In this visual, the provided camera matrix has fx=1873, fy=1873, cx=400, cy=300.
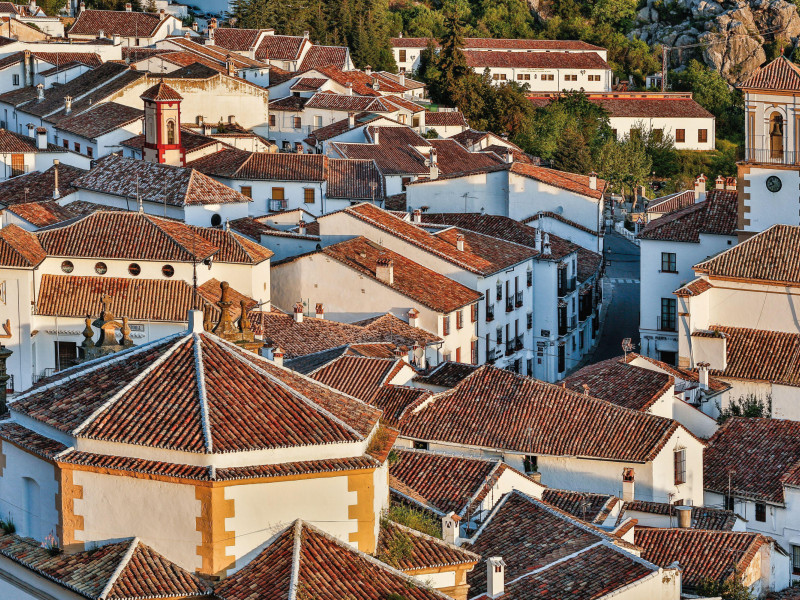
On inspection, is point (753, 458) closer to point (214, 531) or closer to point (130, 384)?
point (130, 384)

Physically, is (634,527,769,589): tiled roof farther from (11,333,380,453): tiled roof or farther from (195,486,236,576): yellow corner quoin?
(195,486,236,576): yellow corner quoin

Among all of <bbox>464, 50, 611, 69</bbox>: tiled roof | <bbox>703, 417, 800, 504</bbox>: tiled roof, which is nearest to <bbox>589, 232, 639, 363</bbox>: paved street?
<bbox>703, 417, 800, 504</bbox>: tiled roof

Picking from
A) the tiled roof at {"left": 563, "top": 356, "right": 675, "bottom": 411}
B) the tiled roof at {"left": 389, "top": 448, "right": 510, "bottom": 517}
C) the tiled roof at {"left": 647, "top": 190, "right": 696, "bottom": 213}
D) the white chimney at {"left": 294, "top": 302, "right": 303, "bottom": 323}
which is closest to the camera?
the tiled roof at {"left": 389, "top": 448, "right": 510, "bottom": 517}

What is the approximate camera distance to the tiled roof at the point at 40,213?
203 ft

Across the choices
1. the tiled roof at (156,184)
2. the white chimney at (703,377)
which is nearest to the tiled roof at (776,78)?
the white chimney at (703,377)

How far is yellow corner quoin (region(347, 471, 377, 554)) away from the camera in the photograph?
83.3 feet

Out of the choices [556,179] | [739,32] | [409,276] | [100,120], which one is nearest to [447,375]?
[409,276]

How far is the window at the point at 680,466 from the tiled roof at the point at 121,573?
70.0 feet

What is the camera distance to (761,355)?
56406mm

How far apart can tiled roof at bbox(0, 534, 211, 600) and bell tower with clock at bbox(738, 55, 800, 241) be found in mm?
39915

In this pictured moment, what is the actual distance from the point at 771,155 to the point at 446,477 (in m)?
30.1

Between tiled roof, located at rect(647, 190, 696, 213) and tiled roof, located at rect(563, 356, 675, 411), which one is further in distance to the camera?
tiled roof, located at rect(647, 190, 696, 213)

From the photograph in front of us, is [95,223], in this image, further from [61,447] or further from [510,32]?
[510,32]

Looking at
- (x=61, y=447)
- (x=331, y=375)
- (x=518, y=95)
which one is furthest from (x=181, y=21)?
(x=61, y=447)
